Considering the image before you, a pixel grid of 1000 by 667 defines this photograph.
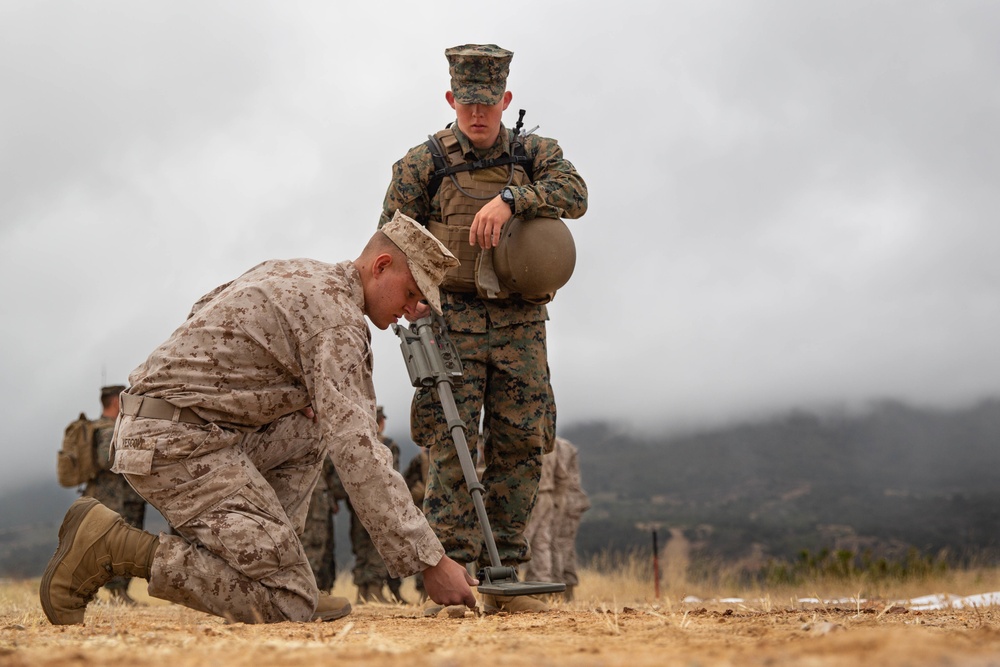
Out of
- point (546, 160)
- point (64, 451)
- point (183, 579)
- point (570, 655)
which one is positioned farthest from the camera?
point (64, 451)

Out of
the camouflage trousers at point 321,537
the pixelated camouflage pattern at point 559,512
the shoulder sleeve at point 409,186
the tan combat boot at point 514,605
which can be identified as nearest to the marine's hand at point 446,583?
the tan combat boot at point 514,605

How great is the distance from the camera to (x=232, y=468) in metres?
3.48

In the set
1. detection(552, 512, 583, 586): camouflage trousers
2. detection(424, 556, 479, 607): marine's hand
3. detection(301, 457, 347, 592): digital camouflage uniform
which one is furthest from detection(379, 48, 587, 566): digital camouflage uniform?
detection(552, 512, 583, 586): camouflage trousers

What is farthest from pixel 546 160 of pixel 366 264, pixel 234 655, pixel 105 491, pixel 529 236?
pixel 105 491

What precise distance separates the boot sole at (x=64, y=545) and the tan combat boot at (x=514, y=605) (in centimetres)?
157

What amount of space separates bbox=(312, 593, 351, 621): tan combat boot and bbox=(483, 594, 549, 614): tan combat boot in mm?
573

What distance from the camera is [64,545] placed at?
355cm

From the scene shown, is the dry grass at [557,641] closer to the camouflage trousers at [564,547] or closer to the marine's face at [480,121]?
the marine's face at [480,121]

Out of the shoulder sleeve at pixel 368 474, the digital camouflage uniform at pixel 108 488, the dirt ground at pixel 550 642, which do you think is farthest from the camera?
the digital camouflage uniform at pixel 108 488

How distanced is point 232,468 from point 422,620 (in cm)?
90

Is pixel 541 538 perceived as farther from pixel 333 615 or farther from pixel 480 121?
pixel 333 615

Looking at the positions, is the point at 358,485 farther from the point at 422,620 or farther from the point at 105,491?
the point at 105,491

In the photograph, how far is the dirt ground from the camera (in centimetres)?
183

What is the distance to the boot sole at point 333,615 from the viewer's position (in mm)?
3726
